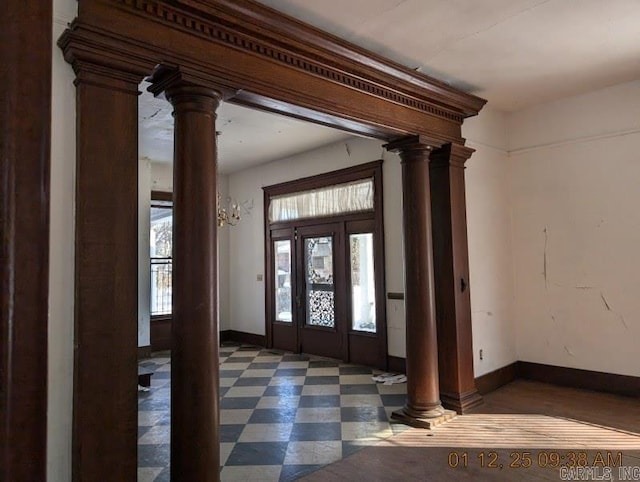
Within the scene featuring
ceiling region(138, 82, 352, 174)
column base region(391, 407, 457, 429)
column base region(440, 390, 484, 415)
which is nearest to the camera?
column base region(391, 407, 457, 429)

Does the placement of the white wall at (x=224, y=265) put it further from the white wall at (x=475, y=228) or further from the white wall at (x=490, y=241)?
the white wall at (x=490, y=241)

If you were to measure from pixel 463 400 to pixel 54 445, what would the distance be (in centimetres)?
333

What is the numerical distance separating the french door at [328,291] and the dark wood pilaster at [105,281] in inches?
155

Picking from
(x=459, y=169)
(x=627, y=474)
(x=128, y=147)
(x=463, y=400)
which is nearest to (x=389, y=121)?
(x=459, y=169)

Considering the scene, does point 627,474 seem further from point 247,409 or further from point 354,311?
point 354,311

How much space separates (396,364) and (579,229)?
258 centimetres

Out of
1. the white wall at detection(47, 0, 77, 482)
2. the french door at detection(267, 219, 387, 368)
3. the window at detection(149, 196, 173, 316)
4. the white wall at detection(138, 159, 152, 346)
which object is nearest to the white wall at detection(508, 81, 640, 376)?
the french door at detection(267, 219, 387, 368)

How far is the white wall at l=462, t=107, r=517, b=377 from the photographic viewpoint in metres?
4.56

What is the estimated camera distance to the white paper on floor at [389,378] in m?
5.11

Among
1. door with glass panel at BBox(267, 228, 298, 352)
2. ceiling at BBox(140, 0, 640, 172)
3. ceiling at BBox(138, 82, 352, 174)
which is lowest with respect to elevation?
door with glass panel at BBox(267, 228, 298, 352)

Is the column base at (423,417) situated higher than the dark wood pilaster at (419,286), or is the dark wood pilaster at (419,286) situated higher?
the dark wood pilaster at (419,286)

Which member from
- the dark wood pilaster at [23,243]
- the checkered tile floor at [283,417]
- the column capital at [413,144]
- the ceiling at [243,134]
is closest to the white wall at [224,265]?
the ceiling at [243,134]

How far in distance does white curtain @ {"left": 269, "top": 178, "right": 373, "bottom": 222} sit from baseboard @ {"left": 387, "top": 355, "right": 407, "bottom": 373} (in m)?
1.95

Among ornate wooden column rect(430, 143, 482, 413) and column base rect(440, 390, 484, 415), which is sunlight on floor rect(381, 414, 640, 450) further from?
ornate wooden column rect(430, 143, 482, 413)
